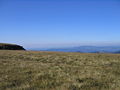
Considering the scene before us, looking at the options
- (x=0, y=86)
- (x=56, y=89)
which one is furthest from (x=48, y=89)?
(x=0, y=86)

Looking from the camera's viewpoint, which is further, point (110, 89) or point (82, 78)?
point (82, 78)

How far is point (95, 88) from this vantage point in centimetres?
759

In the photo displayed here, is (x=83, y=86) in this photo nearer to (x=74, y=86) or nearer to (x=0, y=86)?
(x=74, y=86)

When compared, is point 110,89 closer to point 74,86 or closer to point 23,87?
point 74,86

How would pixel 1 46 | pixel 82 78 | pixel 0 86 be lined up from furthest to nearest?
pixel 1 46, pixel 82 78, pixel 0 86

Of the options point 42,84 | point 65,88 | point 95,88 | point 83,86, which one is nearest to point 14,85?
point 42,84

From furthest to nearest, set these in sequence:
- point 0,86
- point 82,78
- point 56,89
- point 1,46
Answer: point 1,46
point 82,78
point 0,86
point 56,89

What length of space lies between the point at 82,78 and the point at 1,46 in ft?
168

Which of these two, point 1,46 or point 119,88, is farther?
point 1,46

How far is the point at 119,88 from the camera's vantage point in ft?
24.5

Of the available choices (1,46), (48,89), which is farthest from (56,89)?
(1,46)

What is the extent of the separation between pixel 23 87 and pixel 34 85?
583 mm

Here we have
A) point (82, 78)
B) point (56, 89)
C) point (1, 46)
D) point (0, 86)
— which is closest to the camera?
point (56, 89)

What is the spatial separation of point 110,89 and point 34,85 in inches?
136
